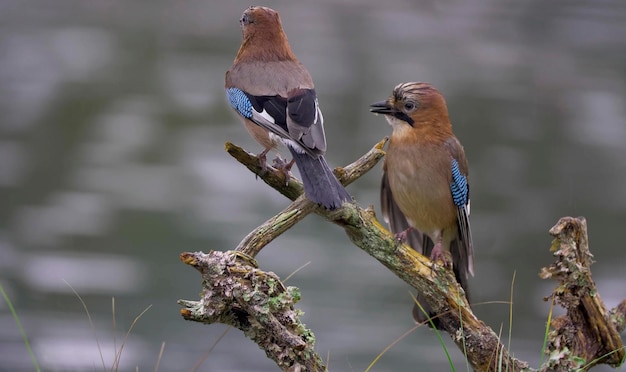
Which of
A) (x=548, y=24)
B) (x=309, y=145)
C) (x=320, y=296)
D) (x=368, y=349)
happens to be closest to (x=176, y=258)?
(x=320, y=296)

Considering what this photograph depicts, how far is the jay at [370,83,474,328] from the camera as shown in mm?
5875

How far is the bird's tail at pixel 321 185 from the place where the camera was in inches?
190

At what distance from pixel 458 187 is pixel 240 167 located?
28.6 feet

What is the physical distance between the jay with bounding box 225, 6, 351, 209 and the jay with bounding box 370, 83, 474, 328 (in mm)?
478

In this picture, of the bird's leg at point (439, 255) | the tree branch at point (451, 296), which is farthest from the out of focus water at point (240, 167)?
the tree branch at point (451, 296)

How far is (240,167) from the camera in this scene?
14.5 meters

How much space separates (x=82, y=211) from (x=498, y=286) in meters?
4.63

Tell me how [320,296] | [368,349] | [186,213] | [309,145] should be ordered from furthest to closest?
[186,213] → [320,296] → [368,349] → [309,145]

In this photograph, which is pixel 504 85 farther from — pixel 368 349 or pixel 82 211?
pixel 368 349

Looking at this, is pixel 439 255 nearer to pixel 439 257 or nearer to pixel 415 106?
pixel 439 257

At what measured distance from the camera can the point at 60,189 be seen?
44.9 ft

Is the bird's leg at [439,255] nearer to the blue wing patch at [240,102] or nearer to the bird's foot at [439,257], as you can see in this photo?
the bird's foot at [439,257]

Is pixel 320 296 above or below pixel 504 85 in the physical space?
below

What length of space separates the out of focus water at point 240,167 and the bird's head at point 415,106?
9.13 feet
